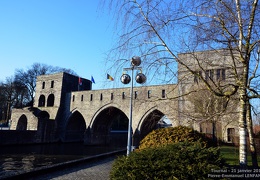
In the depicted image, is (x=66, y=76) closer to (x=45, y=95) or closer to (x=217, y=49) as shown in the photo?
(x=45, y=95)

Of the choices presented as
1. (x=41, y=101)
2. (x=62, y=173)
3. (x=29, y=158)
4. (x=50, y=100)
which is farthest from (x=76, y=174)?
(x=41, y=101)

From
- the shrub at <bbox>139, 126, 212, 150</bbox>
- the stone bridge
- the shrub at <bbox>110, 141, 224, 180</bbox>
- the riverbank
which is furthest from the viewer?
the stone bridge

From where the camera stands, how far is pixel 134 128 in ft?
86.0

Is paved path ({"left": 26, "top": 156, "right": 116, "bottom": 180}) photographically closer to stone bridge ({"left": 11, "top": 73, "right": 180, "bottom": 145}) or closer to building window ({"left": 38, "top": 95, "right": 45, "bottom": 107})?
stone bridge ({"left": 11, "top": 73, "right": 180, "bottom": 145})

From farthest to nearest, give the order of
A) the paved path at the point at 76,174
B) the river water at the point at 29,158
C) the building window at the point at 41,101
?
the building window at the point at 41,101, the river water at the point at 29,158, the paved path at the point at 76,174

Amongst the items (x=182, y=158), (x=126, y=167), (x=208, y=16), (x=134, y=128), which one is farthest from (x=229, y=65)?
(x=134, y=128)

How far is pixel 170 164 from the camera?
405 centimetres

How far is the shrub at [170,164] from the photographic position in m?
3.90

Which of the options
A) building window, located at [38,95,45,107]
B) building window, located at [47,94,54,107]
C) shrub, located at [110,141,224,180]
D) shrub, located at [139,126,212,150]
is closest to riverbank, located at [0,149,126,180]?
shrub, located at [139,126,212,150]

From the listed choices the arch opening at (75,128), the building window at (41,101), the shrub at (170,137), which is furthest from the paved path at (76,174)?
the building window at (41,101)

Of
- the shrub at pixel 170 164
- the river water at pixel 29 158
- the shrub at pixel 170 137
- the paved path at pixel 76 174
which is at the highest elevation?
the shrub at pixel 170 137

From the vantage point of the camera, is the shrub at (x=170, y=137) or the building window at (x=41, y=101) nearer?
the shrub at (x=170, y=137)

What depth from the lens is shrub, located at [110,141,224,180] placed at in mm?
3900

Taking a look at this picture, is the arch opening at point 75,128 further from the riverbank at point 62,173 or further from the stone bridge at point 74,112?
the riverbank at point 62,173
